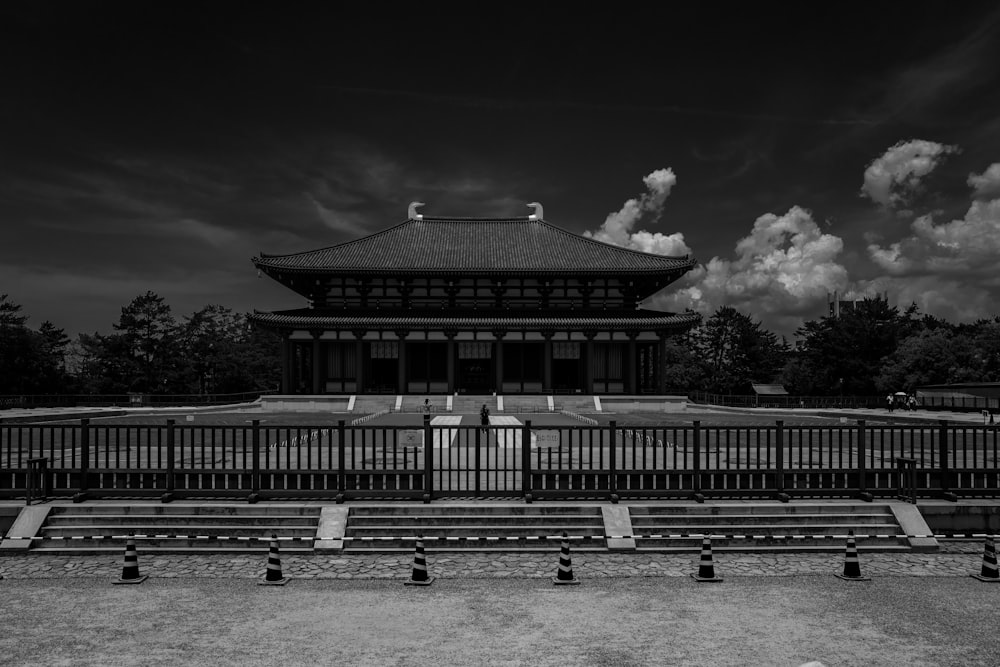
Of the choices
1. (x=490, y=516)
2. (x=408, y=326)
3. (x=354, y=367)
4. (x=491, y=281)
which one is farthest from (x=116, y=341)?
(x=490, y=516)

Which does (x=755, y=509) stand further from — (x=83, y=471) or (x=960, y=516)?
(x=83, y=471)

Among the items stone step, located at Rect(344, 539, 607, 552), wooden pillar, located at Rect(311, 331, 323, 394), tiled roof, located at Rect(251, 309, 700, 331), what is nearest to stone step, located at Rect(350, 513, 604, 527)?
stone step, located at Rect(344, 539, 607, 552)

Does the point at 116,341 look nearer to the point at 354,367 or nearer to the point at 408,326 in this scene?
the point at 354,367

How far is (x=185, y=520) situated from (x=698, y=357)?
63.6 meters

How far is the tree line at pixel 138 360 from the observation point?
5012 centimetres

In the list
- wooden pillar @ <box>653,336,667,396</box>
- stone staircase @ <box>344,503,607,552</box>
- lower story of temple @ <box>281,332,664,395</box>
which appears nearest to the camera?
stone staircase @ <box>344,503,607,552</box>

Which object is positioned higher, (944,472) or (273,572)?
(944,472)

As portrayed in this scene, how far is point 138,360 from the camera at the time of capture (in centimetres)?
5700

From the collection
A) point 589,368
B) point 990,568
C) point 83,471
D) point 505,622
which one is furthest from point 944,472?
point 589,368

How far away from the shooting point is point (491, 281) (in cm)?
4541

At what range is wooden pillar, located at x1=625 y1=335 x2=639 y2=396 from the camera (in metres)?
43.2

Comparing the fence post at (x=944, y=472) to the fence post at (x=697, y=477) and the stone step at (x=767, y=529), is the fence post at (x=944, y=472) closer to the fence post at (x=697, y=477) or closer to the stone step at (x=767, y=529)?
the stone step at (x=767, y=529)

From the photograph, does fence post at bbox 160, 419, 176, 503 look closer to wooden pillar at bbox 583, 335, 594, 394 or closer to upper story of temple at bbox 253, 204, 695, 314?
upper story of temple at bbox 253, 204, 695, 314

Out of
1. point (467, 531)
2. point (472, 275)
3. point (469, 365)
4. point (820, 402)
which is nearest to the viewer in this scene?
point (467, 531)
